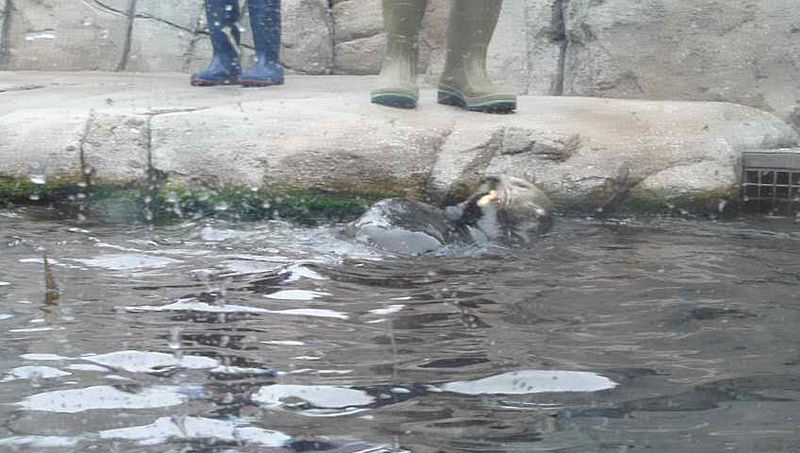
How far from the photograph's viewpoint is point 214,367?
2.40 meters

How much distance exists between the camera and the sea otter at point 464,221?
377cm

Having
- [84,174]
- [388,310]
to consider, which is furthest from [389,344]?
[84,174]

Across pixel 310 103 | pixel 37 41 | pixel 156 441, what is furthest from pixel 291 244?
pixel 37 41

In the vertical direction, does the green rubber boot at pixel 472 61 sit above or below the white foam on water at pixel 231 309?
above

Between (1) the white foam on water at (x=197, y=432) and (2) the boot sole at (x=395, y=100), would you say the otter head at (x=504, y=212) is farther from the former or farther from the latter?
(1) the white foam on water at (x=197, y=432)

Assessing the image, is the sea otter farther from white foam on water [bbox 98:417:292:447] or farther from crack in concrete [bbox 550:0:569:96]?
crack in concrete [bbox 550:0:569:96]

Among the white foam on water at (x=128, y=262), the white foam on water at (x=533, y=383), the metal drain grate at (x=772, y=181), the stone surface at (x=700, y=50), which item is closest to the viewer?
the white foam on water at (x=533, y=383)

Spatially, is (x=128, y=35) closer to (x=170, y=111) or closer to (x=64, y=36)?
(x=64, y=36)

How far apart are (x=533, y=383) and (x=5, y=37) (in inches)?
221

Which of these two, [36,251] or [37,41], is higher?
[37,41]

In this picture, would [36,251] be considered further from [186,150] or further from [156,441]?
[156,441]

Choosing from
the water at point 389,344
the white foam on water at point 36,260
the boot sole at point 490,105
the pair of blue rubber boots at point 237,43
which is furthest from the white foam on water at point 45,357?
the pair of blue rubber boots at point 237,43

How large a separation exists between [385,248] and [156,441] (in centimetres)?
186

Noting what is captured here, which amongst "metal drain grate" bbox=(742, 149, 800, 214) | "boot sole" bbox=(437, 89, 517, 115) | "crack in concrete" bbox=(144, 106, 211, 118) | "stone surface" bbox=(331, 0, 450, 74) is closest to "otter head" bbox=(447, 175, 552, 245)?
"boot sole" bbox=(437, 89, 517, 115)
